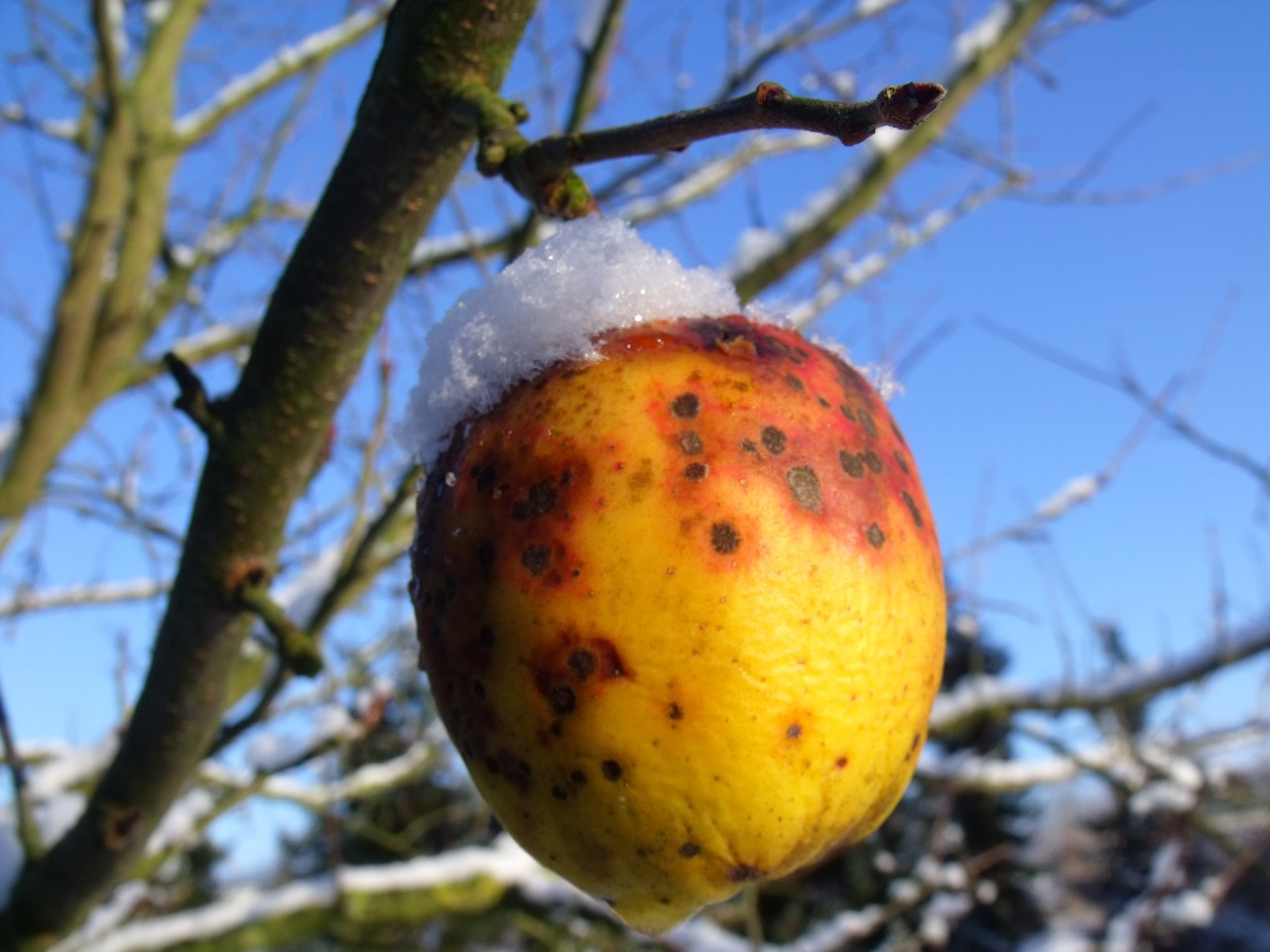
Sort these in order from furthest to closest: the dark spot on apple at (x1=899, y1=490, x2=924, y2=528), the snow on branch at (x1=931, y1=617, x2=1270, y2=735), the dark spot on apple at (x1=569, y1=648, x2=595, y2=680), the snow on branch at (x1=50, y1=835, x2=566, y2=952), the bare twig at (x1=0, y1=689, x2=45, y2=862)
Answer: the snow on branch at (x1=931, y1=617, x2=1270, y2=735), the snow on branch at (x1=50, y1=835, x2=566, y2=952), the bare twig at (x1=0, y1=689, x2=45, y2=862), the dark spot on apple at (x1=899, y1=490, x2=924, y2=528), the dark spot on apple at (x1=569, y1=648, x2=595, y2=680)

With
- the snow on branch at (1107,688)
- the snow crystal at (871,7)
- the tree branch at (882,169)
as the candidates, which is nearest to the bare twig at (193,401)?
the tree branch at (882,169)

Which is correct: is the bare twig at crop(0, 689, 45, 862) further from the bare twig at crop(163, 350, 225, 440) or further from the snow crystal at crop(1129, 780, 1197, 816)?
the snow crystal at crop(1129, 780, 1197, 816)

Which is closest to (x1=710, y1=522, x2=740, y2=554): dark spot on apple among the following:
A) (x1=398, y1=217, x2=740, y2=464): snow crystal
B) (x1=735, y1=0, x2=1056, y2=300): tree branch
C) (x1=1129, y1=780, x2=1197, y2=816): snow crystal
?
(x1=398, y1=217, x2=740, y2=464): snow crystal

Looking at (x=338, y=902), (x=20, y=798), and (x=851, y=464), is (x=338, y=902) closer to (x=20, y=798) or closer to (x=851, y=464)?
(x=20, y=798)

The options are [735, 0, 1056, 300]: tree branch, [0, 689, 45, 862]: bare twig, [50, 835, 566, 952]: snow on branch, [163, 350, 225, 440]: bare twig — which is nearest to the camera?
[163, 350, 225, 440]: bare twig

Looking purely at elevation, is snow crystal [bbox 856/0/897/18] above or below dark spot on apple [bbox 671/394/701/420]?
above

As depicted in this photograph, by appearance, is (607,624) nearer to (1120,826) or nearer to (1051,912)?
(1120,826)

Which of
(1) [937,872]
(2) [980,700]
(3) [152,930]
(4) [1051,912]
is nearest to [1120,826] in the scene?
(4) [1051,912]

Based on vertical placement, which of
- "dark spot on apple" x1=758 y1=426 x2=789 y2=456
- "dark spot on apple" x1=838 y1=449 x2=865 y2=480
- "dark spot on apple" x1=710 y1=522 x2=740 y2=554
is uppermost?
"dark spot on apple" x1=758 y1=426 x2=789 y2=456
